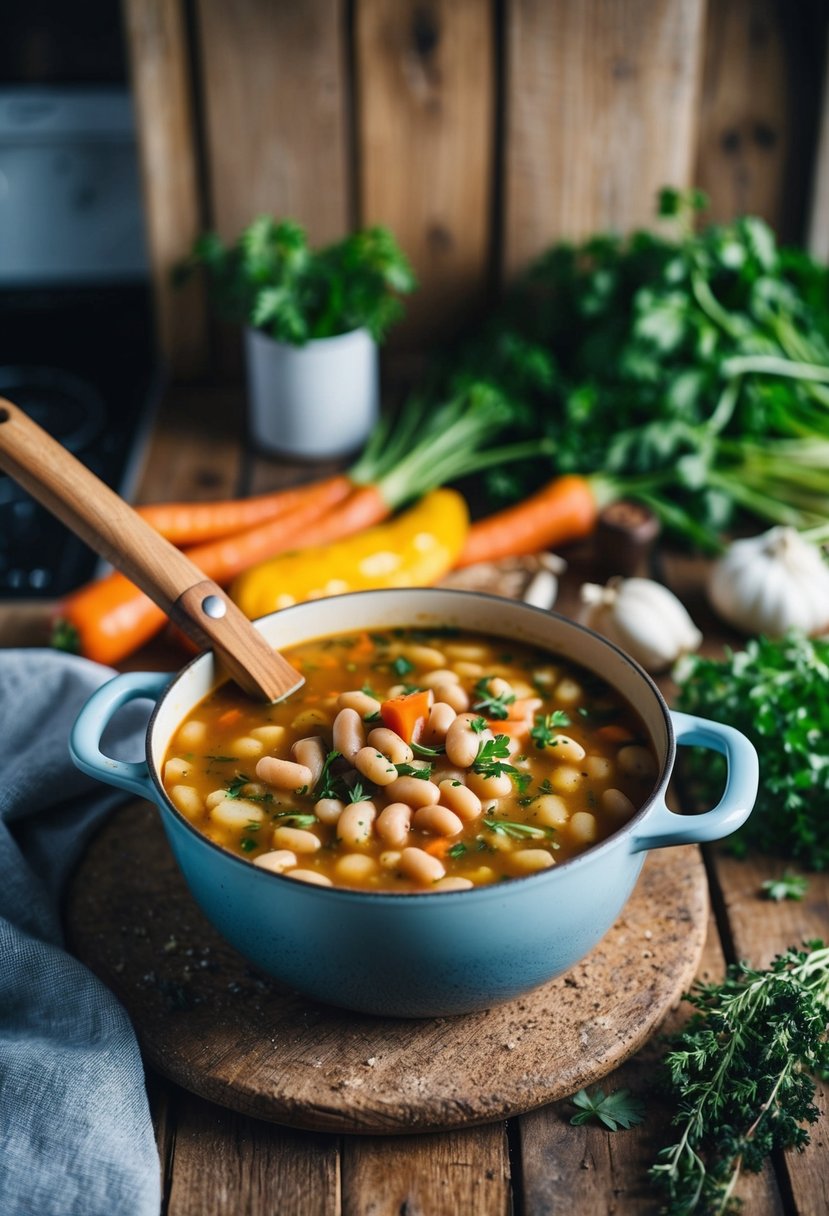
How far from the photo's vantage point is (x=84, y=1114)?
1.54 metres

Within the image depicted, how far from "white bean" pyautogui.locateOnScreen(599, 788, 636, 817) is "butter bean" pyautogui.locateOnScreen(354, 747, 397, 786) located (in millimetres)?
280

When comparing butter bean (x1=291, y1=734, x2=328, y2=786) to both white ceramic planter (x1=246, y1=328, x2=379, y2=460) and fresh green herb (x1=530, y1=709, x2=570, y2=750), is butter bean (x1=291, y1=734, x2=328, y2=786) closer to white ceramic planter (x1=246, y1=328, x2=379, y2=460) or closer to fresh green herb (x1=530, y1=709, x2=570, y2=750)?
fresh green herb (x1=530, y1=709, x2=570, y2=750)

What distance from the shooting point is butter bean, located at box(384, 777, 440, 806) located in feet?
5.38

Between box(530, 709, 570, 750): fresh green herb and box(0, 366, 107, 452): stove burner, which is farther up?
box(530, 709, 570, 750): fresh green herb

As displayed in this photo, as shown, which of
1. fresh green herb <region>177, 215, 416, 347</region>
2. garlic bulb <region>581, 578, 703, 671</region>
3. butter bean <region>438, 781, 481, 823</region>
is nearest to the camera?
butter bean <region>438, 781, 481, 823</region>

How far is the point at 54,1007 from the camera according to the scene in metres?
1.69

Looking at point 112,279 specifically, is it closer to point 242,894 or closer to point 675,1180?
point 242,894

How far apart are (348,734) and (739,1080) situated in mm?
664

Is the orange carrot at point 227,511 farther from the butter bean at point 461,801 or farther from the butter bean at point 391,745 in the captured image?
the butter bean at point 461,801

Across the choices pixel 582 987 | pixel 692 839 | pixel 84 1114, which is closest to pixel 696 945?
pixel 582 987

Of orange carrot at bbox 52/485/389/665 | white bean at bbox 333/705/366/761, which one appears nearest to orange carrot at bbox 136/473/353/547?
orange carrot at bbox 52/485/389/665

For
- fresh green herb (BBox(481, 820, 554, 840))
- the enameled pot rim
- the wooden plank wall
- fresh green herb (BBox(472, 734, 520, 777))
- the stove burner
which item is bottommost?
the stove burner

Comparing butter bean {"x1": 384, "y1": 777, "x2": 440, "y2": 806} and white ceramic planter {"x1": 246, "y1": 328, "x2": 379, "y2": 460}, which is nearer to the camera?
butter bean {"x1": 384, "y1": 777, "x2": 440, "y2": 806}

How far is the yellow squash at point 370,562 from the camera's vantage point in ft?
8.34
